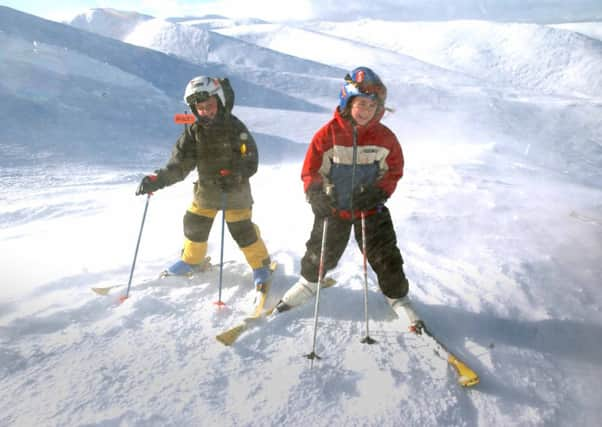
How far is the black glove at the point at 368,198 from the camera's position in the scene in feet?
9.21

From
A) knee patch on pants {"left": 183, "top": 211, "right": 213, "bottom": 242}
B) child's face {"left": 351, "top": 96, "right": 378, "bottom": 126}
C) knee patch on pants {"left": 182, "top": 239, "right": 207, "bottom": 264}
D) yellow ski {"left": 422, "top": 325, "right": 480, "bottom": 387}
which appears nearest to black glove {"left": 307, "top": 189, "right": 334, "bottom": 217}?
child's face {"left": 351, "top": 96, "right": 378, "bottom": 126}

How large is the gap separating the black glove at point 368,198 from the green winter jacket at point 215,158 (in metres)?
1.00

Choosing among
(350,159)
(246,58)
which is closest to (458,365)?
(350,159)

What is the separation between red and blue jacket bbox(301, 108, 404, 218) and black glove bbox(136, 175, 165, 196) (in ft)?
4.17

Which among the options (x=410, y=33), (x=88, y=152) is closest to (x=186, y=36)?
(x=88, y=152)

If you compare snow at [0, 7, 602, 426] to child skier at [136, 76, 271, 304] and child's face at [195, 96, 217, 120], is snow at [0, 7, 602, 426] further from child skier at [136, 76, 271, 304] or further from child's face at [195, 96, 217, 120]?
child's face at [195, 96, 217, 120]

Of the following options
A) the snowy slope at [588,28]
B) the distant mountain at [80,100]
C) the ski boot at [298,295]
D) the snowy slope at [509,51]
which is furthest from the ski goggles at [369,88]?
the snowy slope at [588,28]

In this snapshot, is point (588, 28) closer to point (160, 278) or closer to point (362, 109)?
point (362, 109)

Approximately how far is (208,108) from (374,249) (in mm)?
1673

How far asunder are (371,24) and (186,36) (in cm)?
4352

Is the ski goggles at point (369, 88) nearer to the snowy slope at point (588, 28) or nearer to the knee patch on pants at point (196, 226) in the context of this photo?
the knee patch on pants at point (196, 226)

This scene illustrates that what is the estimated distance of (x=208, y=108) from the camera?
3195 millimetres

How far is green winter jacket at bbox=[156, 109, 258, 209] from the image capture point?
10.9 ft

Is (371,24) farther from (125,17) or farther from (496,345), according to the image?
(496,345)
